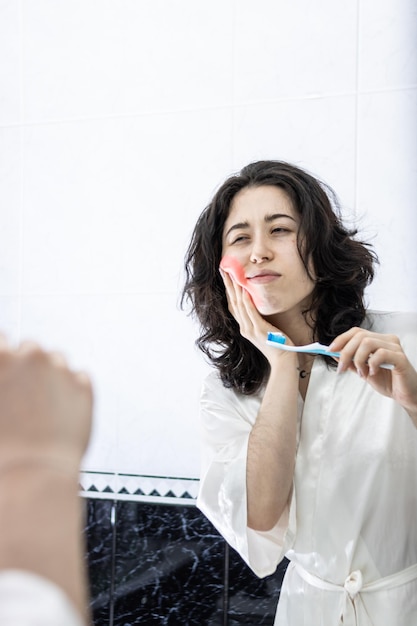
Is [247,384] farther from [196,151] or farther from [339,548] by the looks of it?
A: [196,151]

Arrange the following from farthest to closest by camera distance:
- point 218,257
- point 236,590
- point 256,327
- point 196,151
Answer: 1. point 196,151
2. point 236,590
3. point 218,257
4. point 256,327

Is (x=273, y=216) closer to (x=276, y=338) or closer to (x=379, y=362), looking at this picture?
(x=276, y=338)

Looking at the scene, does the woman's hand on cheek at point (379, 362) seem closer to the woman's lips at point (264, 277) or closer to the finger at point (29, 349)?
the woman's lips at point (264, 277)

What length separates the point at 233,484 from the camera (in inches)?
50.9

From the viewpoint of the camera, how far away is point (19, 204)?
205 cm

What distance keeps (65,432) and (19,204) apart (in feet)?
5.68

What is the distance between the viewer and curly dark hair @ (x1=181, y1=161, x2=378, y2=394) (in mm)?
1413

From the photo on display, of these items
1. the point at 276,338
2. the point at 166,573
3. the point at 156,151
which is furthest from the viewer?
the point at 156,151

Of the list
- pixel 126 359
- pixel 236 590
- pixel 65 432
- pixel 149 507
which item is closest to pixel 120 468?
pixel 149 507

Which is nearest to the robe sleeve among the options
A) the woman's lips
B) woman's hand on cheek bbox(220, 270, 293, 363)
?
woman's hand on cheek bbox(220, 270, 293, 363)

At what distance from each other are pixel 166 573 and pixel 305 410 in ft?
2.16

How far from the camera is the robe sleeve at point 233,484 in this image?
1.28m

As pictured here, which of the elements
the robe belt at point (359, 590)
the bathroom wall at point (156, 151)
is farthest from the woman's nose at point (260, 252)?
the robe belt at point (359, 590)

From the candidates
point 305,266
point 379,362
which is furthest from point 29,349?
point 305,266
